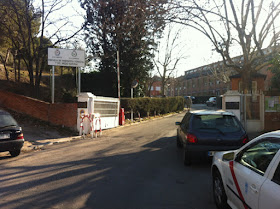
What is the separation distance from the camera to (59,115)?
13.8 m

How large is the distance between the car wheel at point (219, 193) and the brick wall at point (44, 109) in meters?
10.2

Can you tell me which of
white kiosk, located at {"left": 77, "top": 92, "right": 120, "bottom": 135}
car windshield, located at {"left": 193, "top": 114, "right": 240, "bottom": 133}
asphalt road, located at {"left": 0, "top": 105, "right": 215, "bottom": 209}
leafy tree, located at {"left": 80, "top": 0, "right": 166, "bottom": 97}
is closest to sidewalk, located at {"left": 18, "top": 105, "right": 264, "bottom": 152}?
white kiosk, located at {"left": 77, "top": 92, "right": 120, "bottom": 135}

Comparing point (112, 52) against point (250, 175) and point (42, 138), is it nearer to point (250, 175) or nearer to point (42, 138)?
point (42, 138)

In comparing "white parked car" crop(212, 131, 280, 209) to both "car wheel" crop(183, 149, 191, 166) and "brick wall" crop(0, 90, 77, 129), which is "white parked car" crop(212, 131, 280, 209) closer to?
"car wheel" crop(183, 149, 191, 166)

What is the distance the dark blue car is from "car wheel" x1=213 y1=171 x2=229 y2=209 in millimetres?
1938

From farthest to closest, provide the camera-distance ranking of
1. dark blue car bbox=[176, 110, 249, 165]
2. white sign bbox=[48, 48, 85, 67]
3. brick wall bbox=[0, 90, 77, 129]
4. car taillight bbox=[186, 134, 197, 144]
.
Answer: white sign bbox=[48, 48, 85, 67]
brick wall bbox=[0, 90, 77, 129]
car taillight bbox=[186, 134, 197, 144]
dark blue car bbox=[176, 110, 249, 165]

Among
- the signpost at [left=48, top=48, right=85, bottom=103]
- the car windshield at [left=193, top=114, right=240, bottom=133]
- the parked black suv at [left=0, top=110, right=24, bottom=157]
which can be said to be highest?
the signpost at [left=48, top=48, right=85, bottom=103]

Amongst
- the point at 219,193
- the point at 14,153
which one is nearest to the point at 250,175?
the point at 219,193

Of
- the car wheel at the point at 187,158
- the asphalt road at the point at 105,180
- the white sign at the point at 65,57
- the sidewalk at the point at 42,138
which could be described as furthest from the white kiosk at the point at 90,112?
the car wheel at the point at 187,158

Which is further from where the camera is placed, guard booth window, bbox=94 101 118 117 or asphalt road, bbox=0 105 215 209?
guard booth window, bbox=94 101 118 117

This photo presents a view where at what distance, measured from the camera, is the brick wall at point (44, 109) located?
1357 centimetres

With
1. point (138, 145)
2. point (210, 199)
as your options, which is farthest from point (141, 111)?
point (210, 199)

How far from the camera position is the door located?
2.91m

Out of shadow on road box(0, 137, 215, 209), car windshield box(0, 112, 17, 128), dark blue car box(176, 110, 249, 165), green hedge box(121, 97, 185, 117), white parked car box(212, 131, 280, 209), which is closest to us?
white parked car box(212, 131, 280, 209)
